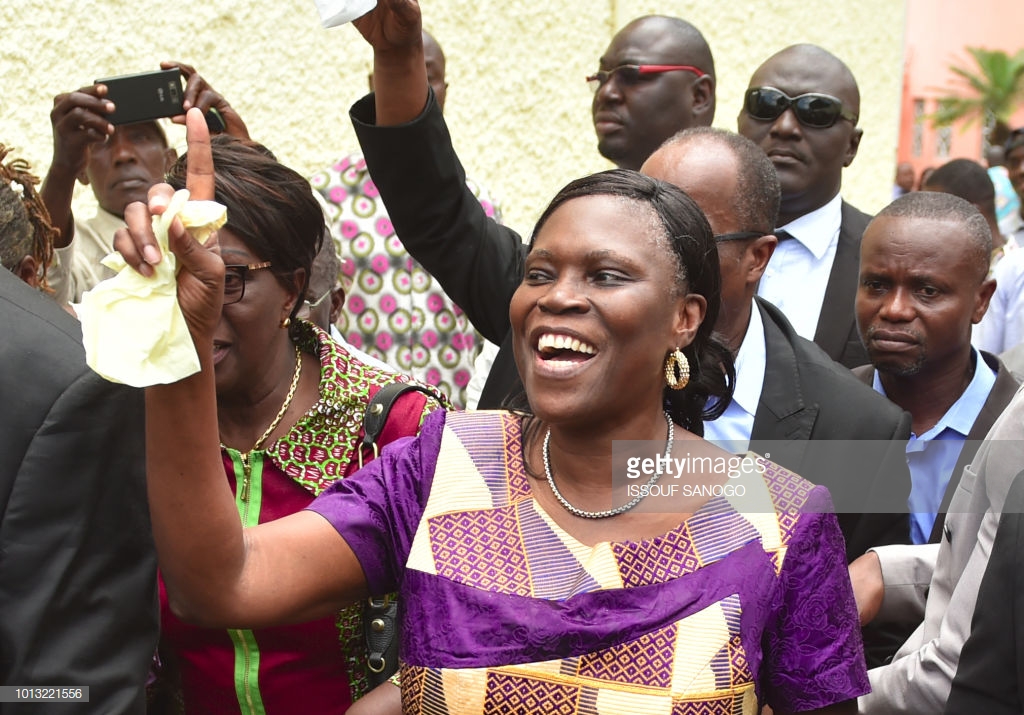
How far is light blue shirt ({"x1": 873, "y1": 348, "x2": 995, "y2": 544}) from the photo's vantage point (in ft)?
10.9

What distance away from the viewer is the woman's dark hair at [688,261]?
7.83 feet

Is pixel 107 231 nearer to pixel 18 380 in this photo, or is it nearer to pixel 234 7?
pixel 234 7

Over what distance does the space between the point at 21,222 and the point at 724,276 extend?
1.63 metres

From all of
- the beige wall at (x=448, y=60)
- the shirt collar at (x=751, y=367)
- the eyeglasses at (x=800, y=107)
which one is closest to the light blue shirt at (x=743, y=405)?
the shirt collar at (x=751, y=367)

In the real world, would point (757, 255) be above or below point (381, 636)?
above

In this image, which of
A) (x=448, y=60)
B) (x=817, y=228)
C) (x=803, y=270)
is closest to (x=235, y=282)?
(x=803, y=270)

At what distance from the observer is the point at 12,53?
4590mm

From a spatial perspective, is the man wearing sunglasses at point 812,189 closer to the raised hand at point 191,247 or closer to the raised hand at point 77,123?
the raised hand at point 77,123

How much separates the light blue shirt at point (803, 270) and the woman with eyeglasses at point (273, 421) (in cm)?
164

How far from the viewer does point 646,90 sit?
4.64 meters

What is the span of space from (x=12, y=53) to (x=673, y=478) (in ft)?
11.2

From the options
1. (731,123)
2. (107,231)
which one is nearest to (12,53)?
(107,231)

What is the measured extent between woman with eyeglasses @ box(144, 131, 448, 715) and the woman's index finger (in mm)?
664

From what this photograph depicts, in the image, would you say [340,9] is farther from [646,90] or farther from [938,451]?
[646,90]
